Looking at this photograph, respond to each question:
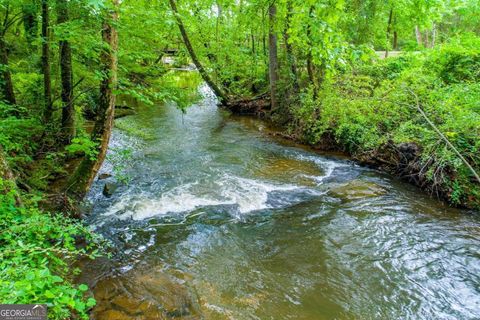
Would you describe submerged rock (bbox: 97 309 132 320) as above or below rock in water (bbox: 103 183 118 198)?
below

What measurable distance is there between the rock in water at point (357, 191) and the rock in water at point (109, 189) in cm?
467

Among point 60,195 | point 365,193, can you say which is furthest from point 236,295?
point 365,193

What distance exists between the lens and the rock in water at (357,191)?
21.1 ft

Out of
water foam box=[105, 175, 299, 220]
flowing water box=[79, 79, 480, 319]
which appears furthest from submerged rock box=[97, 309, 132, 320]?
water foam box=[105, 175, 299, 220]

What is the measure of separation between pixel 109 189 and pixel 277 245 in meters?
3.83

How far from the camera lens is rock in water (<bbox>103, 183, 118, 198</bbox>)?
6.31 metres

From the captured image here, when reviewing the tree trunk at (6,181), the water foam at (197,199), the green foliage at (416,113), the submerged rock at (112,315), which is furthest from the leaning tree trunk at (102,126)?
the green foliage at (416,113)

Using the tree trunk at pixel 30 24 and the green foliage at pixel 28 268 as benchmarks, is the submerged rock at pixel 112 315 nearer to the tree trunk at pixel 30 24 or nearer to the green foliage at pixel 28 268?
the green foliage at pixel 28 268

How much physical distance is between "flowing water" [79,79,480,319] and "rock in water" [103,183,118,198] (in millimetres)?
115

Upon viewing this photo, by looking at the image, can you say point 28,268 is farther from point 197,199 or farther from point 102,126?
point 197,199

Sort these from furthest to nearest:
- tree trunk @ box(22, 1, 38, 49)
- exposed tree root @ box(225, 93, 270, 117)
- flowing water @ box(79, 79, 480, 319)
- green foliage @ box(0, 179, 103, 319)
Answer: exposed tree root @ box(225, 93, 270, 117) < tree trunk @ box(22, 1, 38, 49) < flowing water @ box(79, 79, 480, 319) < green foliage @ box(0, 179, 103, 319)

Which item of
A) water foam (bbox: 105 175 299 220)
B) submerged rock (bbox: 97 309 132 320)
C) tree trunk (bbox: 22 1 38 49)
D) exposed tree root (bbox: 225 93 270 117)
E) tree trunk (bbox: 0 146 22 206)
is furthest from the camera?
exposed tree root (bbox: 225 93 270 117)

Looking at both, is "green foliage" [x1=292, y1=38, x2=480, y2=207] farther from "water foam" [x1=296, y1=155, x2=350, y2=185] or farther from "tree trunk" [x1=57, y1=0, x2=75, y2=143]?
"tree trunk" [x1=57, y1=0, x2=75, y2=143]

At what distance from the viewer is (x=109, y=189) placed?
648 centimetres
